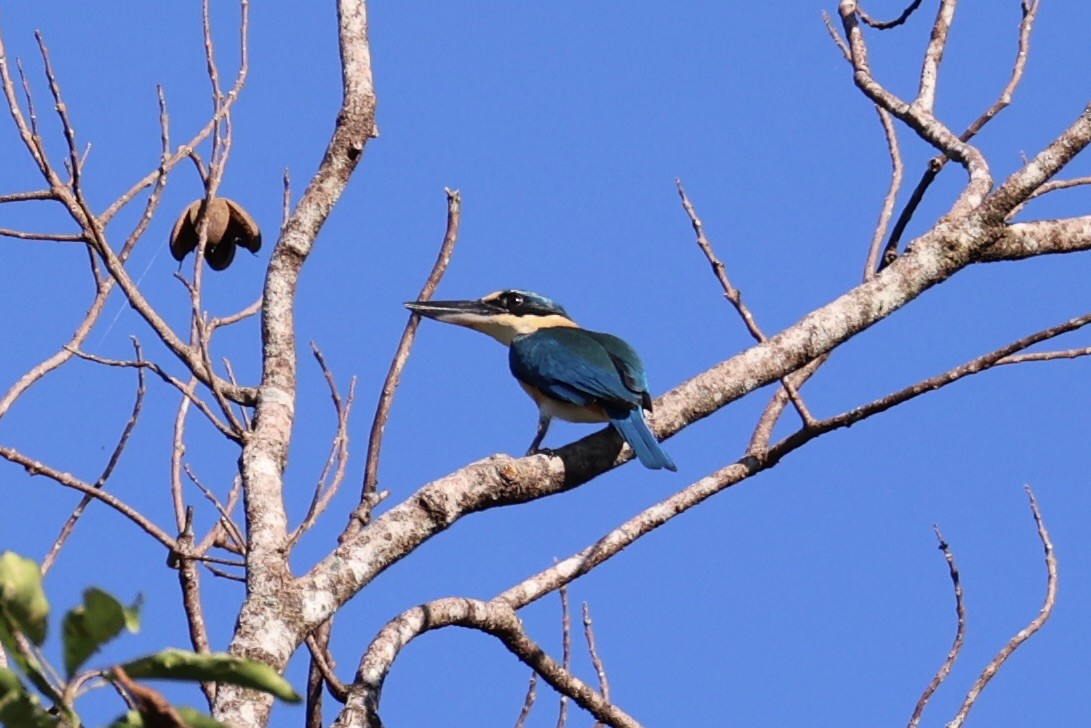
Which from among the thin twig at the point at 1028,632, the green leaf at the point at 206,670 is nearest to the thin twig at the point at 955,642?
the thin twig at the point at 1028,632

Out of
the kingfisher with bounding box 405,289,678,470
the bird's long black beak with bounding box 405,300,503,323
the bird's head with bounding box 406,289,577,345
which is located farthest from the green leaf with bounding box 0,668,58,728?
the bird's head with bounding box 406,289,577,345

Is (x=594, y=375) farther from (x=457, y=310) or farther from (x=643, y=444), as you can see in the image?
(x=457, y=310)

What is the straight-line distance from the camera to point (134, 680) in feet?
4.38

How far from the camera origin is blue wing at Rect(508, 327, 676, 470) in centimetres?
463

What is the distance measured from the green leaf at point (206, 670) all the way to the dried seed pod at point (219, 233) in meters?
3.18

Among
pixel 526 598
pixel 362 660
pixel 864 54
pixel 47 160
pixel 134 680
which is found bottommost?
pixel 134 680

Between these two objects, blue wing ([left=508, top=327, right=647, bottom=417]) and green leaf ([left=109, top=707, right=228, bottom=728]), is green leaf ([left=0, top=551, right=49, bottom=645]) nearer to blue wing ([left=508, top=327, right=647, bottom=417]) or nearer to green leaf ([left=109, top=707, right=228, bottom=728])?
green leaf ([left=109, top=707, right=228, bottom=728])

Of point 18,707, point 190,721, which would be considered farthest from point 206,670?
point 18,707

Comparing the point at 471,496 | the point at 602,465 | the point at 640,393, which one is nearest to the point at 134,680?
the point at 471,496

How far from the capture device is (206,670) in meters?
1.40

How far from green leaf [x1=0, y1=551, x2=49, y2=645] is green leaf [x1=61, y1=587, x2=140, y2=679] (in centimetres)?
3

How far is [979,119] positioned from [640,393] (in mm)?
1492

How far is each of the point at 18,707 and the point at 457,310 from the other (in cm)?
503

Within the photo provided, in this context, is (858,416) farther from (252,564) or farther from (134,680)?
(134,680)
